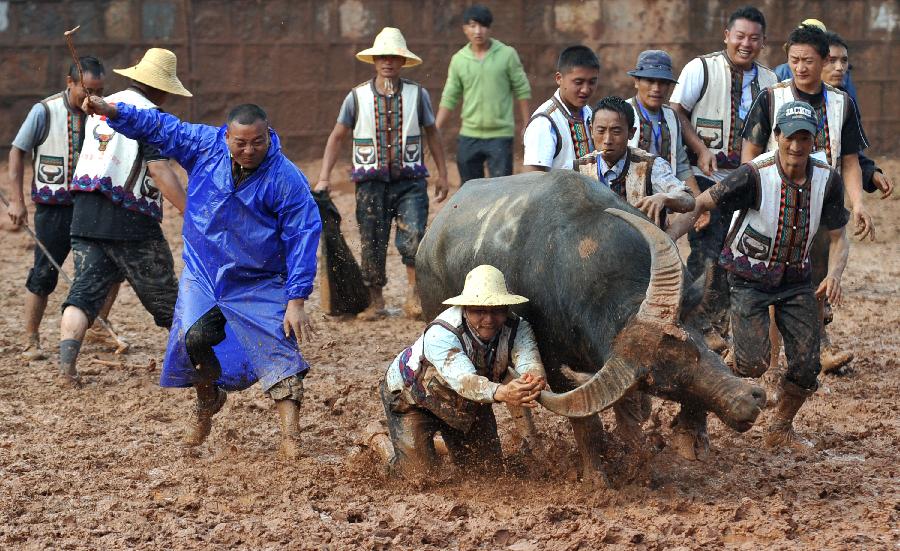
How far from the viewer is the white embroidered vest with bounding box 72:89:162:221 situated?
725cm

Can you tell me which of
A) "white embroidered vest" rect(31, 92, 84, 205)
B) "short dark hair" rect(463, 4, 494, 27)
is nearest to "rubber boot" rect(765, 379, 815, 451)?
"white embroidered vest" rect(31, 92, 84, 205)

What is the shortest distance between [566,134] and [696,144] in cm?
133

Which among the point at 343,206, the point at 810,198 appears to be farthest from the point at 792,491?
the point at 343,206

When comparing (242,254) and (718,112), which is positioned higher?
(718,112)

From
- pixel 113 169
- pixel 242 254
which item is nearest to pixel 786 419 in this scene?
pixel 242 254

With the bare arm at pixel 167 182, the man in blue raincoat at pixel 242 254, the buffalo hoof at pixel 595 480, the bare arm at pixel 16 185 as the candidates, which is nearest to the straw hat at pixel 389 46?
the bare arm at pixel 16 185

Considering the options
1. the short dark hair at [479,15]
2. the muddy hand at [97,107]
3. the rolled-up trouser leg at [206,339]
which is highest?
the short dark hair at [479,15]

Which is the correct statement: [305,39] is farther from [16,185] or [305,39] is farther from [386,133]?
[16,185]

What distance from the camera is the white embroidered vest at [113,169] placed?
23.8ft

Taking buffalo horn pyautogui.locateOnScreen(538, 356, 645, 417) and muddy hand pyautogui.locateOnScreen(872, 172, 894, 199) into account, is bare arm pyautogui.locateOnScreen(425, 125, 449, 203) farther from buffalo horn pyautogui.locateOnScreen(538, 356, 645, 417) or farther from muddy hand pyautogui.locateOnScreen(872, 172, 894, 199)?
buffalo horn pyautogui.locateOnScreen(538, 356, 645, 417)

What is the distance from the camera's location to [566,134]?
22.5ft

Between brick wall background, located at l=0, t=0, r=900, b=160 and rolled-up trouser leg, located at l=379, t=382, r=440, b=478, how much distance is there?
27.4ft

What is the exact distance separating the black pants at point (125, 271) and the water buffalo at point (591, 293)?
1.89 meters

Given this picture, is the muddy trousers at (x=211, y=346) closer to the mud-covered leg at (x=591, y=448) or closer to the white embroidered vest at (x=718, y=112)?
the mud-covered leg at (x=591, y=448)
